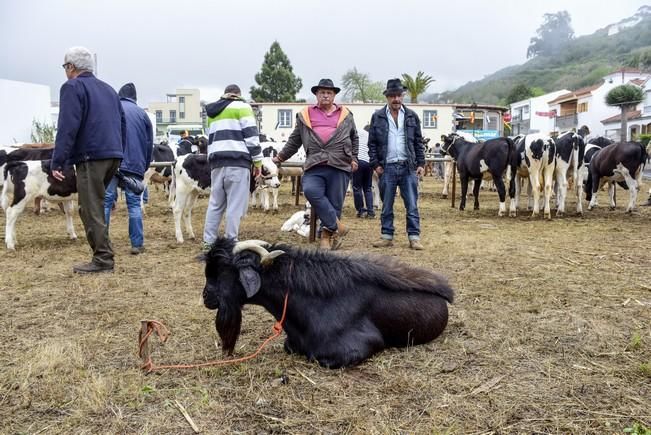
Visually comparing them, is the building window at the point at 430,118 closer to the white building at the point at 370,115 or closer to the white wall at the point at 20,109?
the white building at the point at 370,115

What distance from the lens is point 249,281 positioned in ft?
11.2

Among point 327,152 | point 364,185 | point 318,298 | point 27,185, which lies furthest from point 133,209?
point 364,185

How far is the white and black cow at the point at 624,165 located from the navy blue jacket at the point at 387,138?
6.67 m

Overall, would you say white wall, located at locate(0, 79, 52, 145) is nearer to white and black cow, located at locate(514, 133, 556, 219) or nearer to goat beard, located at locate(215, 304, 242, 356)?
white and black cow, located at locate(514, 133, 556, 219)

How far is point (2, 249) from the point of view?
292 inches

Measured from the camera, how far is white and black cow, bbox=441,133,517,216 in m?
11.8

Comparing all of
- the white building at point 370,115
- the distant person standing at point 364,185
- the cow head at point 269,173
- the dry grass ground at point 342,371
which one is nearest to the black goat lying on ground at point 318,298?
the dry grass ground at point 342,371

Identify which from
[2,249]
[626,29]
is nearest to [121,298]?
[2,249]

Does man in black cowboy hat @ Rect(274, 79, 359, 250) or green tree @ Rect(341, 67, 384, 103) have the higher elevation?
green tree @ Rect(341, 67, 384, 103)

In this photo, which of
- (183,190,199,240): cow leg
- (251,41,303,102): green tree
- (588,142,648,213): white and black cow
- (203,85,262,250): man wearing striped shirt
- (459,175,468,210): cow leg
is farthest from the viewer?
(251,41,303,102): green tree

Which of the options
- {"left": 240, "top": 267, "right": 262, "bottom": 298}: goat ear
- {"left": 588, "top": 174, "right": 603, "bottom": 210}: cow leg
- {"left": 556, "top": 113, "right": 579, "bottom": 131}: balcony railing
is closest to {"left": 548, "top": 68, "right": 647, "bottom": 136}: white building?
{"left": 556, "top": 113, "right": 579, "bottom": 131}: balcony railing

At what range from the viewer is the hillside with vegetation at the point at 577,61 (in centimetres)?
11519

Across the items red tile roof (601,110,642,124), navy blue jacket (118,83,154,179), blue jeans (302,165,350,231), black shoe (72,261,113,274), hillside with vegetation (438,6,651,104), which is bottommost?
black shoe (72,261,113,274)

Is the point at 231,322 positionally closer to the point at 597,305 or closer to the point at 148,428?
the point at 148,428
